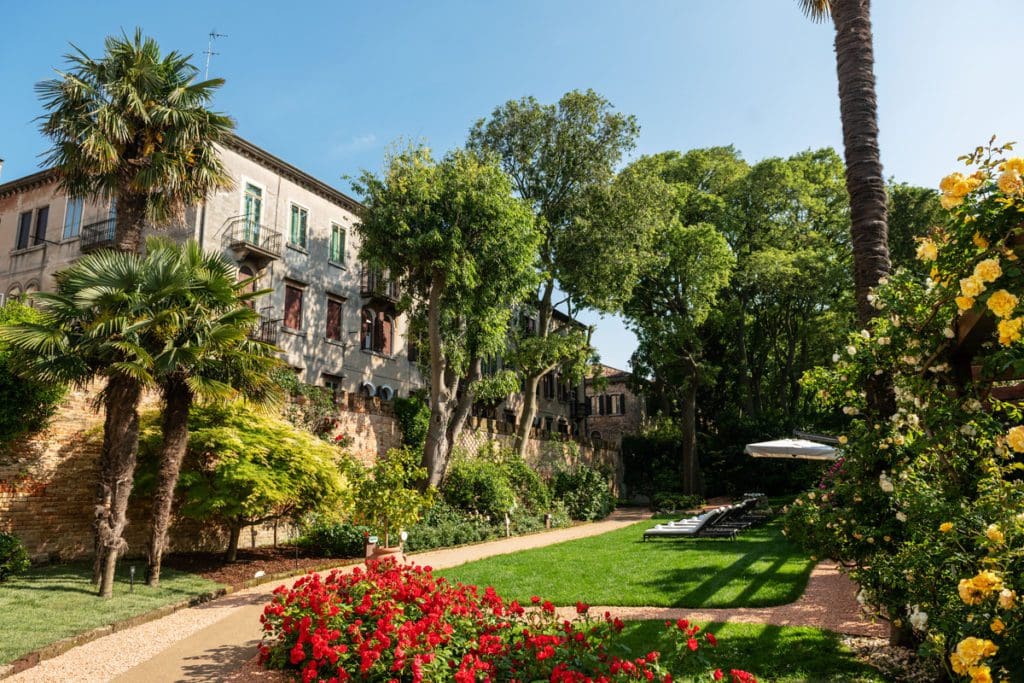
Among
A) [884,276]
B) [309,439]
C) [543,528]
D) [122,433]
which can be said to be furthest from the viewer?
[543,528]

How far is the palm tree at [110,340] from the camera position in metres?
9.30

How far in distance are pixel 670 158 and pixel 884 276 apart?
1137 inches

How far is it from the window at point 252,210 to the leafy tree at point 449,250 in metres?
4.44

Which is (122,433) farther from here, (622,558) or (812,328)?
(812,328)

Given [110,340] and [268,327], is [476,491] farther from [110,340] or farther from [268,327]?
[110,340]

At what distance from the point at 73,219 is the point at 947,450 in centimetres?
2434

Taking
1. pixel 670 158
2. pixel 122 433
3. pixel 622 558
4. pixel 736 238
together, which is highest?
pixel 670 158

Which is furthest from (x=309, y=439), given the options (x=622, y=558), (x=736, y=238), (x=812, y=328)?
(x=812, y=328)

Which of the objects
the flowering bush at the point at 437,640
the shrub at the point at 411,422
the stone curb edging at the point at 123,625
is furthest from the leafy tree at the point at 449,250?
the flowering bush at the point at 437,640

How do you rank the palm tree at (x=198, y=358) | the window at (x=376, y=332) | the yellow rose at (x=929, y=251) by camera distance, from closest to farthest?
the yellow rose at (x=929, y=251) → the palm tree at (x=198, y=358) → the window at (x=376, y=332)

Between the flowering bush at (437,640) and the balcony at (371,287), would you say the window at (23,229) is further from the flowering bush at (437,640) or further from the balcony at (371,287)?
the flowering bush at (437,640)

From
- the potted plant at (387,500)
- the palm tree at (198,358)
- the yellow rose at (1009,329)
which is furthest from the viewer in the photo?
the potted plant at (387,500)

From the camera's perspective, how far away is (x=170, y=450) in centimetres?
1035

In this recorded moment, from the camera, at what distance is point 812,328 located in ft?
111
